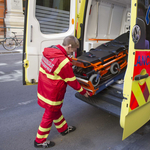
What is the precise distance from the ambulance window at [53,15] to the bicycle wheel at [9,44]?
9252mm

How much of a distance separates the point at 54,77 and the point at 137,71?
0.99 m

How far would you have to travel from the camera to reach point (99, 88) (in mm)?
2836

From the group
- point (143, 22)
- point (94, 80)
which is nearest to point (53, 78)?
point (94, 80)

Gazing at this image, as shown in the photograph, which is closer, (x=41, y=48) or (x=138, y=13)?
(x=138, y=13)

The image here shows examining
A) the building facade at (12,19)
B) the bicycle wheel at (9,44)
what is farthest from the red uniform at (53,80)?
the building facade at (12,19)

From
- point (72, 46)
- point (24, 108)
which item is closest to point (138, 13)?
point (72, 46)

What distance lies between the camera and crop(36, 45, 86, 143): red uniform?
2156mm

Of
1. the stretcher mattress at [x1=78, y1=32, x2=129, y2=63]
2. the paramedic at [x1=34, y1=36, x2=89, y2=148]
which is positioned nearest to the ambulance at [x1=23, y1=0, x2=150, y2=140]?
the stretcher mattress at [x1=78, y1=32, x2=129, y2=63]

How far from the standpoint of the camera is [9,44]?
1171 cm

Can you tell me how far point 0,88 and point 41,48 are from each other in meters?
2.40

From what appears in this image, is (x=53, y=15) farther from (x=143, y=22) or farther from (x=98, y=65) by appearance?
(x=143, y=22)

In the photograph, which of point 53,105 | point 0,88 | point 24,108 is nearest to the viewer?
point 53,105

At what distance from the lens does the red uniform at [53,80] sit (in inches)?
84.9

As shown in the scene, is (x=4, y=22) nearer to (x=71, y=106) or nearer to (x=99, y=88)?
(x=71, y=106)
